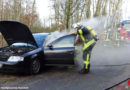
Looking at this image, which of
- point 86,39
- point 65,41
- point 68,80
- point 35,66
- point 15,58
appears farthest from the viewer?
point 65,41

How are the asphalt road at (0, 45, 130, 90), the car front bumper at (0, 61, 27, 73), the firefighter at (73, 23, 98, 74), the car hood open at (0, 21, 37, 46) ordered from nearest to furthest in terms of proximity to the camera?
the asphalt road at (0, 45, 130, 90)
the car front bumper at (0, 61, 27, 73)
the car hood open at (0, 21, 37, 46)
the firefighter at (73, 23, 98, 74)

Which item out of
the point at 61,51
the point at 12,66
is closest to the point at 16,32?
the point at 12,66

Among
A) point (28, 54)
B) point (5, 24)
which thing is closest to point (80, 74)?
point (28, 54)

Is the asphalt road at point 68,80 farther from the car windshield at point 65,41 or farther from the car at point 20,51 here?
the car windshield at point 65,41

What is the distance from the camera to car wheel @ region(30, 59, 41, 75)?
190 inches

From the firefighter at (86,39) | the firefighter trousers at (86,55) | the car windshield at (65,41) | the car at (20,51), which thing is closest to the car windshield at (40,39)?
the car at (20,51)

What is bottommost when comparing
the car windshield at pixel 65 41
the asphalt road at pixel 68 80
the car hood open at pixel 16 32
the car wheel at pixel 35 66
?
the asphalt road at pixel 68 80

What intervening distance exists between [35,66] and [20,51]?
29.4 inches

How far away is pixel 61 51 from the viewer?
5.17m

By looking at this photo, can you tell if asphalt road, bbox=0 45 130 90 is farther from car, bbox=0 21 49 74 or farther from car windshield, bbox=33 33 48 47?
car windshield, bbox=33 33 48 47

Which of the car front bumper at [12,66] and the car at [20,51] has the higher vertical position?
the car at [20,51]

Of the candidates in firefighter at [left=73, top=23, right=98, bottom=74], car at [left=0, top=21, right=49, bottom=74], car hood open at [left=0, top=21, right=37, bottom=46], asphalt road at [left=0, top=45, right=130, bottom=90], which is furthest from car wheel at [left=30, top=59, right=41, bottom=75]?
firefighter at [left=73, top=23, right=98, bottom=74]

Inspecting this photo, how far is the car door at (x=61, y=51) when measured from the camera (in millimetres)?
5090

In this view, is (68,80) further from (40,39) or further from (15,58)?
(40,39)
